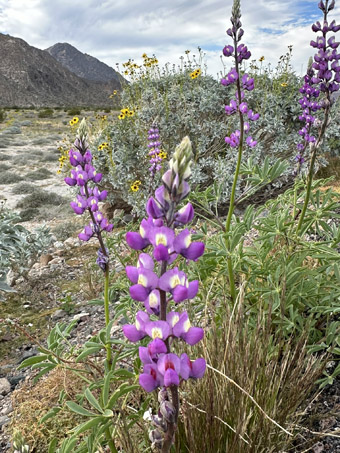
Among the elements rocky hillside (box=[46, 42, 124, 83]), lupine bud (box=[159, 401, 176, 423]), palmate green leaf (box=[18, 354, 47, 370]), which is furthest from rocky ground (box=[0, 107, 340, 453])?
rocky hillside (box=[46, 42, 124, 83])

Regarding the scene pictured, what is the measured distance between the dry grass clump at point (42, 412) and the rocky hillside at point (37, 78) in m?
74.4

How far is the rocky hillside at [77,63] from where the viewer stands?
531ft

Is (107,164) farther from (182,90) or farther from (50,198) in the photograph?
(50,198)

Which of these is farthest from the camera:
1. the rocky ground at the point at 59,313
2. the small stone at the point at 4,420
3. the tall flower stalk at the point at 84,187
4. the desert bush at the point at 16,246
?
the desert bush at the point at 16,246

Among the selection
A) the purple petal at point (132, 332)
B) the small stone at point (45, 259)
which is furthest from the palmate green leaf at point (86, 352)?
the small stone at point (45, 259)

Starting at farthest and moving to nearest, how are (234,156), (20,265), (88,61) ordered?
(88,61) → (234,156) → (20,265)

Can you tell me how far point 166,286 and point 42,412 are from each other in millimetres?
1619

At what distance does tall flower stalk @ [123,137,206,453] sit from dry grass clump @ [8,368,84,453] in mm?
1064

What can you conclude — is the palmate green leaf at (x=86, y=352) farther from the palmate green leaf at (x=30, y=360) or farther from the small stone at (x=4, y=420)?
the small stone at (x=4, y=420)

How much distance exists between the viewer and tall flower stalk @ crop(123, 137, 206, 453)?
2.84 ft

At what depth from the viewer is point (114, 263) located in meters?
4.35

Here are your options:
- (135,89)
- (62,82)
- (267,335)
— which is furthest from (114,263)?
(62,82)

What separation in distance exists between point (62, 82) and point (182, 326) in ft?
317

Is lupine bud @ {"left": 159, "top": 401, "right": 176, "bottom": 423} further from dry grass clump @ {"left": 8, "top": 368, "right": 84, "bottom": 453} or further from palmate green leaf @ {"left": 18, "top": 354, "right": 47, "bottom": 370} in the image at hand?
dry grass clump @ {"left": 8, "top": 368, "right": 84, "bottom": 453}
